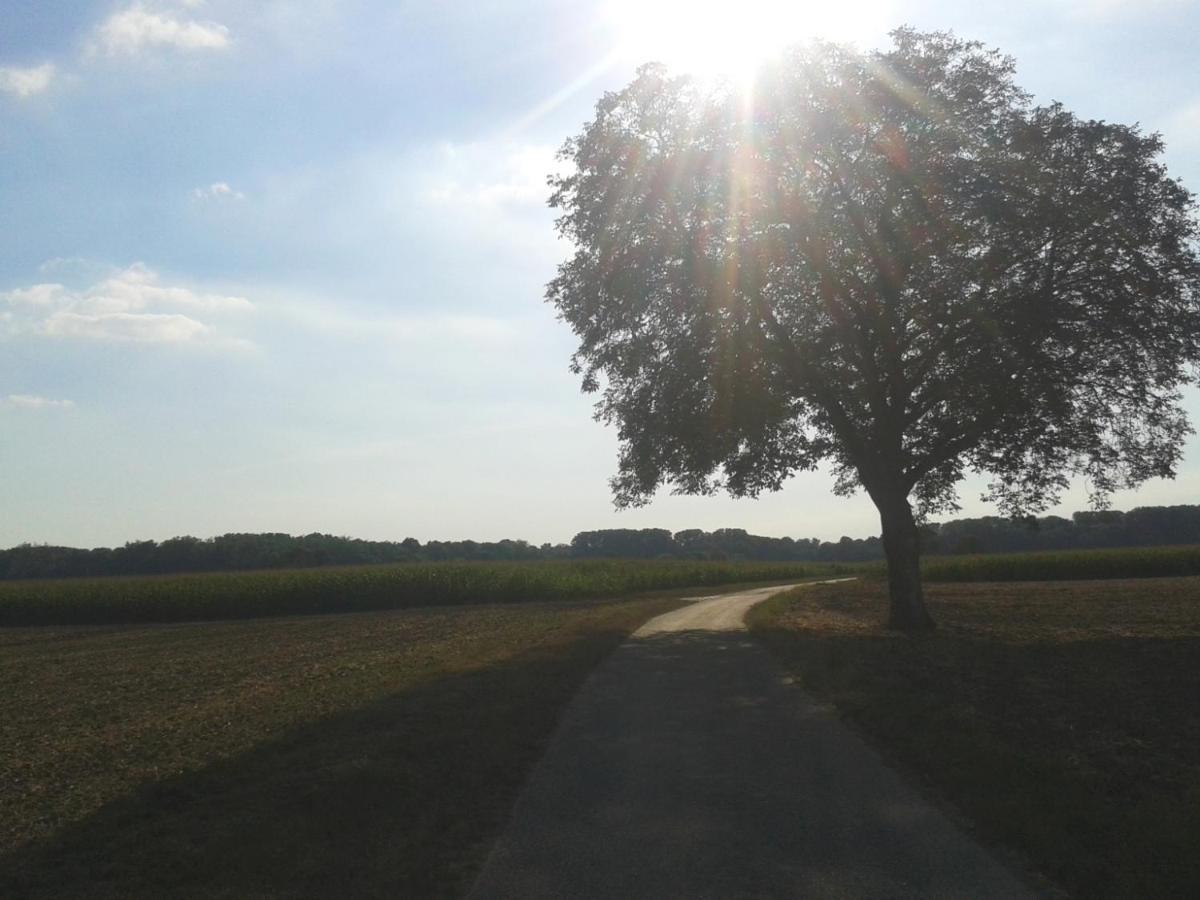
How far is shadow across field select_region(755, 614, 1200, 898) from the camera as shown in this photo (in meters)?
6.73

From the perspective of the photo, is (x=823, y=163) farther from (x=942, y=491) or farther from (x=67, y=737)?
(x=67, y=737)

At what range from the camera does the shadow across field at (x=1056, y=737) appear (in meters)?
6.73

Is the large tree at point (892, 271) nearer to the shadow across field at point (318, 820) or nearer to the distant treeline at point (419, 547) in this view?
the shadow across field at point (318, 820)

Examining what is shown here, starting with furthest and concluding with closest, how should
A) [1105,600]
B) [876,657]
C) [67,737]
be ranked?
1. [1105,600]
2. [876,657]
3. [67,737]

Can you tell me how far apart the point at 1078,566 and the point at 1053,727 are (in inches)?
2439

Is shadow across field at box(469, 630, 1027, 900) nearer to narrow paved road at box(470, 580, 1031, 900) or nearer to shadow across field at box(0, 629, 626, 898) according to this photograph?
narrow paved road at box(470, 580, 1031, 900)

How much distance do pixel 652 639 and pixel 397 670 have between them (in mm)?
7646

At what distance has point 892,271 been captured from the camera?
22172 millimetres

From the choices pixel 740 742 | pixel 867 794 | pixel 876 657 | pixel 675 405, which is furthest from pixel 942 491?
pixel 867 794

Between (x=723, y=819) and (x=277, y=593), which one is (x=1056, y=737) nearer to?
(x=723, y=819)

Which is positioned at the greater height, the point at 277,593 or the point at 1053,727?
the point at 277,593

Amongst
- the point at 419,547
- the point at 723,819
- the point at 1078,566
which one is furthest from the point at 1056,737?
the point at 419,547

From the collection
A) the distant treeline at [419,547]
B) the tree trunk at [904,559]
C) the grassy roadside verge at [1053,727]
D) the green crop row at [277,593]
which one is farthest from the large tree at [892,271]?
the distant treeline at [419,547]

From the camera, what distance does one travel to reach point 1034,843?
6879 mm
